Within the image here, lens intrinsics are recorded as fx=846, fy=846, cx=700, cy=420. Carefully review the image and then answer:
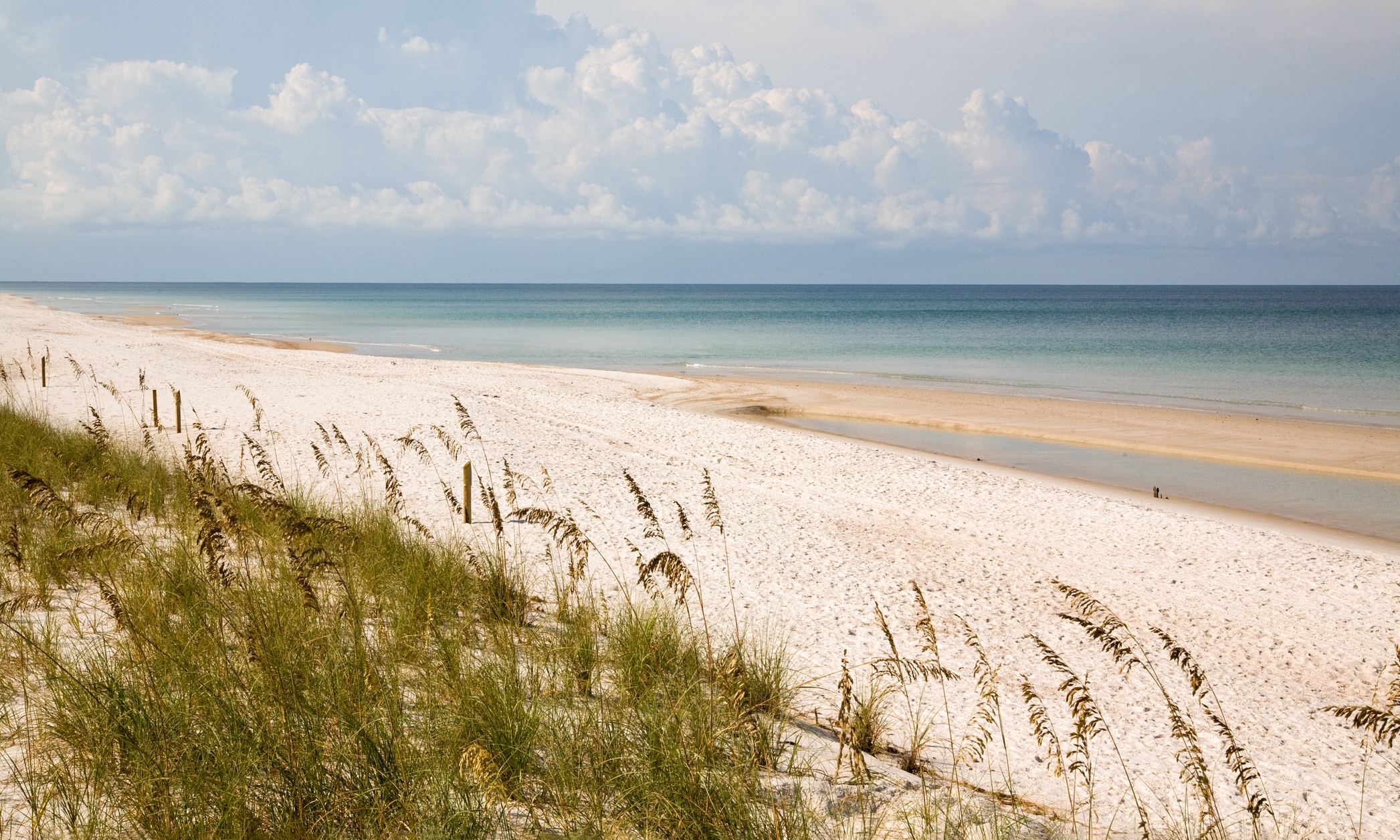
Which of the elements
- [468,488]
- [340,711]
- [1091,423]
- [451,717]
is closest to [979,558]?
[468,488]

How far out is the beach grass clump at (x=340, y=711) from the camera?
315cm

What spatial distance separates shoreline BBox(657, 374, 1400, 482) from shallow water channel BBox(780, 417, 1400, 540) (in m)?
0.64

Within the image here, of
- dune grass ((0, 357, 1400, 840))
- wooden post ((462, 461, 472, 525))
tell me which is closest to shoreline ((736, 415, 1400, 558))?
dune grass ((0, 357, 1400, 840))

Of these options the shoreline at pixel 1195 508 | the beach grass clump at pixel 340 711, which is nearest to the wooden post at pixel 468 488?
the beach grass clump at pixel 340 711

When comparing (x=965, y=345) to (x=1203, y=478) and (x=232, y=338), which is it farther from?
(x=232, y=338)

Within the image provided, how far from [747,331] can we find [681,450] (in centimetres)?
4900

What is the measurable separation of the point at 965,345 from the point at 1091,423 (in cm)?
3012

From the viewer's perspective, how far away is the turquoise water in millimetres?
32156

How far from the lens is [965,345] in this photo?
174 feet

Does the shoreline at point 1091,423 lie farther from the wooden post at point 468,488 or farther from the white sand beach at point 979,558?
the wooden post at point 468,488

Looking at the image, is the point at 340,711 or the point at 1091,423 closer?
the point at 340,711

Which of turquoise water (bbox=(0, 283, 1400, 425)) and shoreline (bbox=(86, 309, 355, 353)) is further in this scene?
shoreline (bbox=(86, 309, 355, 353))

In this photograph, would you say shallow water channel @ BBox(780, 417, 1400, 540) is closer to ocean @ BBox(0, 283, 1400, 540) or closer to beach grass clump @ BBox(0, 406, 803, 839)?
ocean @ BBox(0, 283, 1400, 540)

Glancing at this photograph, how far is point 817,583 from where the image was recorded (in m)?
8.98
